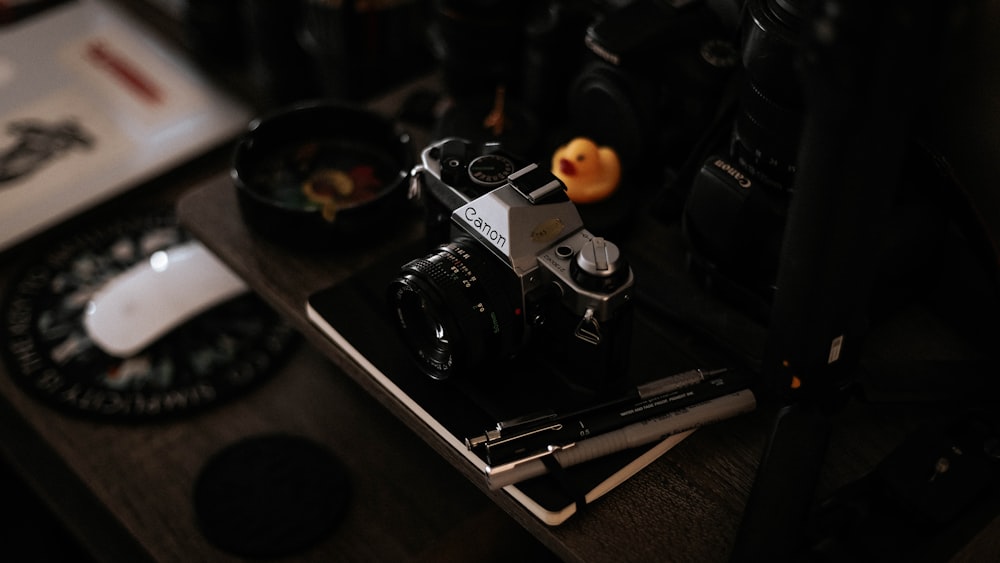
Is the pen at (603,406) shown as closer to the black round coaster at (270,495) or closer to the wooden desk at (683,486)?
the wooden desk at (683,486)

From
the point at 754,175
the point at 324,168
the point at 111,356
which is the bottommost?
the point at 111,356

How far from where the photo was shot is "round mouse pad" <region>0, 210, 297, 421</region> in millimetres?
769

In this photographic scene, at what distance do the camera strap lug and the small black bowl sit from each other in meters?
0.20

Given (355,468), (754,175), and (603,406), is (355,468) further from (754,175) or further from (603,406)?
(754,175)

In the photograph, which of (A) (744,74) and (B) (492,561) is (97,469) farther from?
(A) (744,74)

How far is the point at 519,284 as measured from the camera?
1.89ft

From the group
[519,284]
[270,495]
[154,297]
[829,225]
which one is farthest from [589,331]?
[154,297]

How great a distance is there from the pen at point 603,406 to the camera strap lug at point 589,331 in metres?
0.04

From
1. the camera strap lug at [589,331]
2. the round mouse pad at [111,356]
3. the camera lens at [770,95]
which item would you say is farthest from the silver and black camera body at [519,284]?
the round mouse pad at [111,356]

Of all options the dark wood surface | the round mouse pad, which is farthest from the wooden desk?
the round mouse pad

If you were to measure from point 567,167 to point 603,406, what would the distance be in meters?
0.18

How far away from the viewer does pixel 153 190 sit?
3.10ft

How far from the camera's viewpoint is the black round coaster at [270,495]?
2.21ft

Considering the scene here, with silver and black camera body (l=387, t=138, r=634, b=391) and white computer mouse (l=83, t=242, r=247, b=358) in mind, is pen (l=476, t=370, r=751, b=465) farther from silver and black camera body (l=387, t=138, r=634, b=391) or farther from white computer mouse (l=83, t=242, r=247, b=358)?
white computer mouse (l=83, t=242, r=247, b=358)
